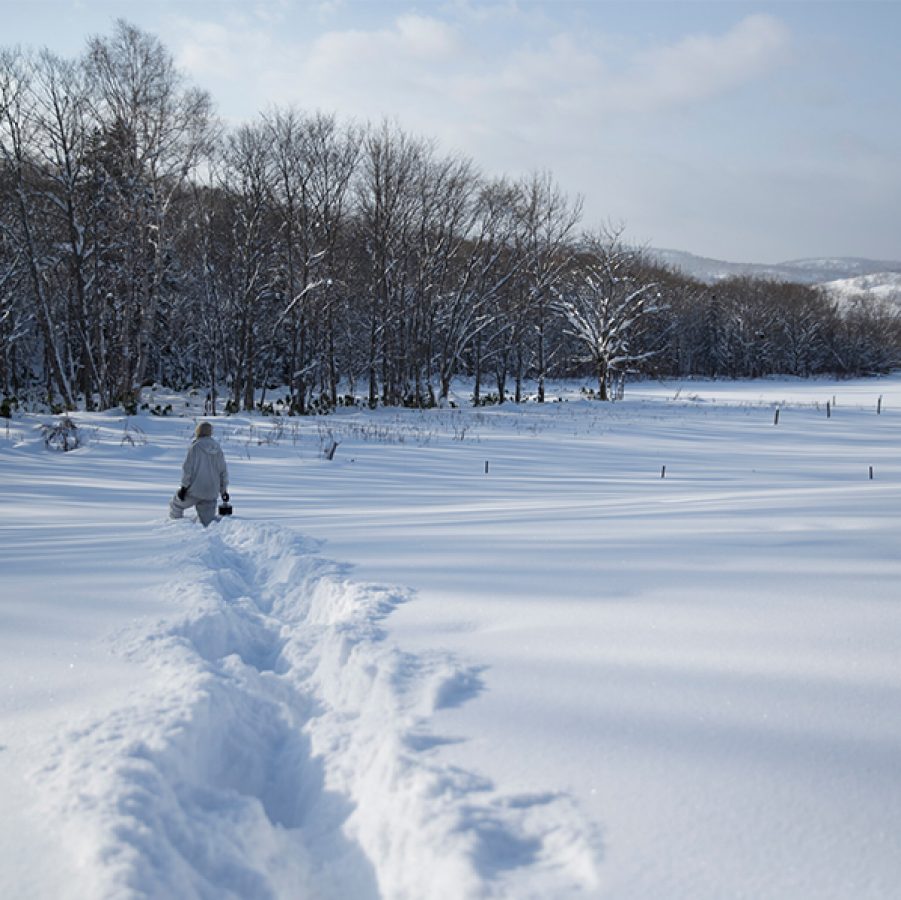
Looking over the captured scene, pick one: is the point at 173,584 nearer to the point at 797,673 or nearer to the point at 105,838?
the point at 105,838

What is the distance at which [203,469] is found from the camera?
26.4 feet

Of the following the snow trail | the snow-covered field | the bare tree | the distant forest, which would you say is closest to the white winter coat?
the snow-covered field

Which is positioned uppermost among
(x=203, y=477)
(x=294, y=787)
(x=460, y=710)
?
(x=203, y=477)

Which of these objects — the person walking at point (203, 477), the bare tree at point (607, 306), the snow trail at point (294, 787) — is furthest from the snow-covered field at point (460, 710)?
the bare tree at point (607, 306)

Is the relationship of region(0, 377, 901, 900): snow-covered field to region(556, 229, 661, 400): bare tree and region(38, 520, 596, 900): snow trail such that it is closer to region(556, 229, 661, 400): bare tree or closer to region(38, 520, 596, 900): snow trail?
region(38, 520, 596, 900): snow trail

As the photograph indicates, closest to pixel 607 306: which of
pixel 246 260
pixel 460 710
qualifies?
pixel 246 260

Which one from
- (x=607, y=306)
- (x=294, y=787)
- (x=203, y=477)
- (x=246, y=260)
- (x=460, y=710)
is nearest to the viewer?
(x=294, y=787)

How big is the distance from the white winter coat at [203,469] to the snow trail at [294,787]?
392 centimetres

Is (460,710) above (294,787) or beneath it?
above

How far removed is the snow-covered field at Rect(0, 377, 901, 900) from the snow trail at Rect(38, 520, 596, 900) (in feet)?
0.04

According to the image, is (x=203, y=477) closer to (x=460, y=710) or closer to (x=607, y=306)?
(x=460, y=710)

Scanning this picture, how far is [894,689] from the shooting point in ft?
9.81

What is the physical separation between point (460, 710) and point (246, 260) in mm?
24919

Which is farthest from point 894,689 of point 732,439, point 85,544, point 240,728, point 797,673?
point 732,439
